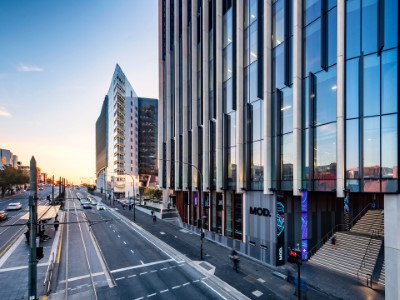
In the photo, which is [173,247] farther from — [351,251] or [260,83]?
[260,83]

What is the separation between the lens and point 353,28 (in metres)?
14.8

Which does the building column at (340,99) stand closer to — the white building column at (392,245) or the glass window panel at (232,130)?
the white building column at (392,245)

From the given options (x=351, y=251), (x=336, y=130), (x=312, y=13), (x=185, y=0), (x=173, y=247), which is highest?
(x=185, y=0)

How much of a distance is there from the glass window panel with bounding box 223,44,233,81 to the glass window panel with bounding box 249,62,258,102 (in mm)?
3606

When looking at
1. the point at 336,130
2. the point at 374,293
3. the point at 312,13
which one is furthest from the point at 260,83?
the point at 374,293

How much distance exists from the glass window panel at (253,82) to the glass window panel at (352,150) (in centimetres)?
933

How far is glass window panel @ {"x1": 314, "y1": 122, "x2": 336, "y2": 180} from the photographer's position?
52.4 feet

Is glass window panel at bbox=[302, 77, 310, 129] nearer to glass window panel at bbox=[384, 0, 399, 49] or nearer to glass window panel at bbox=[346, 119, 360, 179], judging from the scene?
glass window panel at bbox=[346, 119, 360, 179]

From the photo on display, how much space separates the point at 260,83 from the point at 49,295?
21805 millimetres

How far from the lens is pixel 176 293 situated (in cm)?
1488

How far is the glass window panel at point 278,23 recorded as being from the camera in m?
19.9

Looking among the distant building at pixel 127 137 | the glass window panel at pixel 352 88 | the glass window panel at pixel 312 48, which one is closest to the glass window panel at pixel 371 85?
the glass window panel at pixel 352 88

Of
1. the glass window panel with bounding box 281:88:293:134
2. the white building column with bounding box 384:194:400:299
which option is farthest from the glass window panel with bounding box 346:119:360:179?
the glass window panel with bounding box 281:88:293:134

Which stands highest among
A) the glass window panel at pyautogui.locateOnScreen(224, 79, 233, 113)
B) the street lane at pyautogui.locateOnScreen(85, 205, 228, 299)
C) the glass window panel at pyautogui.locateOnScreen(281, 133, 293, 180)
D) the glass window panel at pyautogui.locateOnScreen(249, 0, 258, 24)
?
the glass window panel at pyautogui.locateOnScreen(249, 0, 258, 24)
